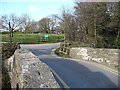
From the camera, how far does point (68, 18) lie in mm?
39844

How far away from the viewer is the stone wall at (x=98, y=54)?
19.5 metres

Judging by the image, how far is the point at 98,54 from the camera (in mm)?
21594

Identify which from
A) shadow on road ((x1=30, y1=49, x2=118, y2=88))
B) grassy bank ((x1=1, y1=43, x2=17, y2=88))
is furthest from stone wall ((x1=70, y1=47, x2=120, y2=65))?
grassy bank ((x1=1, y1=43, x2=17, y2=88))

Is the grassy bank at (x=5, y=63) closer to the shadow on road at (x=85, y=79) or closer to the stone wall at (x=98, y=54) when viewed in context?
the shadow on road at (x=85, y=79)

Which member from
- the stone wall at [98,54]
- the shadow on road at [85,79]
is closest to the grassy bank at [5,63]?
the shadow on road at [85,79]

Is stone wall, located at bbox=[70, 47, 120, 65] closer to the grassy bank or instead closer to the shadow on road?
the shadow on road

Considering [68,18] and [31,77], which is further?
[68,18]

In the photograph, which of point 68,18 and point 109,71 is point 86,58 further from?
point 68,18

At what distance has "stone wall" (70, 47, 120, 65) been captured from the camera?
19486 mm

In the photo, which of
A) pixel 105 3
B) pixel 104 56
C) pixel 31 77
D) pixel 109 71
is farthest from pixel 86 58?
pixel 31 77

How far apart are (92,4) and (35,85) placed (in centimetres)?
2458

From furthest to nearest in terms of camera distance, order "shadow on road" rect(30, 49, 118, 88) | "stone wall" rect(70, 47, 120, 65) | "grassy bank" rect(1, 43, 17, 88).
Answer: "stone wall" rect(70, 47, 120, 65) < "grassy bank" rect(1, 43, 17, 88) < "shadow on road" rect(30, 49, 118, 88)

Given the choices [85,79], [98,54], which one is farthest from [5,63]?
[98,54]

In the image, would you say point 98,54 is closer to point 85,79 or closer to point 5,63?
point 85,79
